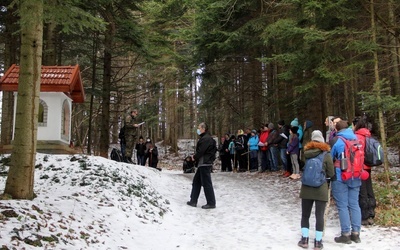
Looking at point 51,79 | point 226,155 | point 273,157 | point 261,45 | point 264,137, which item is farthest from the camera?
point 226,155

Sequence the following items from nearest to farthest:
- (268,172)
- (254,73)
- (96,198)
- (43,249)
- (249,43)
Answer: (43,249), (96,198), (268,172), (249,43), (254,73)

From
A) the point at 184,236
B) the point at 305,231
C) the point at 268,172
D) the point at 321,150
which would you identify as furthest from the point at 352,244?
the point at 268,172

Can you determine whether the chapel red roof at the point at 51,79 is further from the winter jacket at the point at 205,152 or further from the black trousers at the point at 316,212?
the black trousers at the point at 316,212

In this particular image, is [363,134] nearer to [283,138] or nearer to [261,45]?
[283,138]

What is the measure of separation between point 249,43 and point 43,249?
12144mm

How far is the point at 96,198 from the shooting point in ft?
22.7

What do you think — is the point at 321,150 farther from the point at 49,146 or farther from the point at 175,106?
the point at 175,106

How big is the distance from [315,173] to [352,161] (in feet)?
2.50

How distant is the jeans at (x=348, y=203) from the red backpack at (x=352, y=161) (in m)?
0.13

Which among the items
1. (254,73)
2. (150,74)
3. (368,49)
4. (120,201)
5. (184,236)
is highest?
(150,74)

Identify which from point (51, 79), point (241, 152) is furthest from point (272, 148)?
point (51, 79)

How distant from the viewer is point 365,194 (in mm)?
6293

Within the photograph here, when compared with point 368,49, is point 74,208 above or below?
below

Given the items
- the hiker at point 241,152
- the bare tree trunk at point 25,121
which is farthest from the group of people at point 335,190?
the hiker at point 241,152
